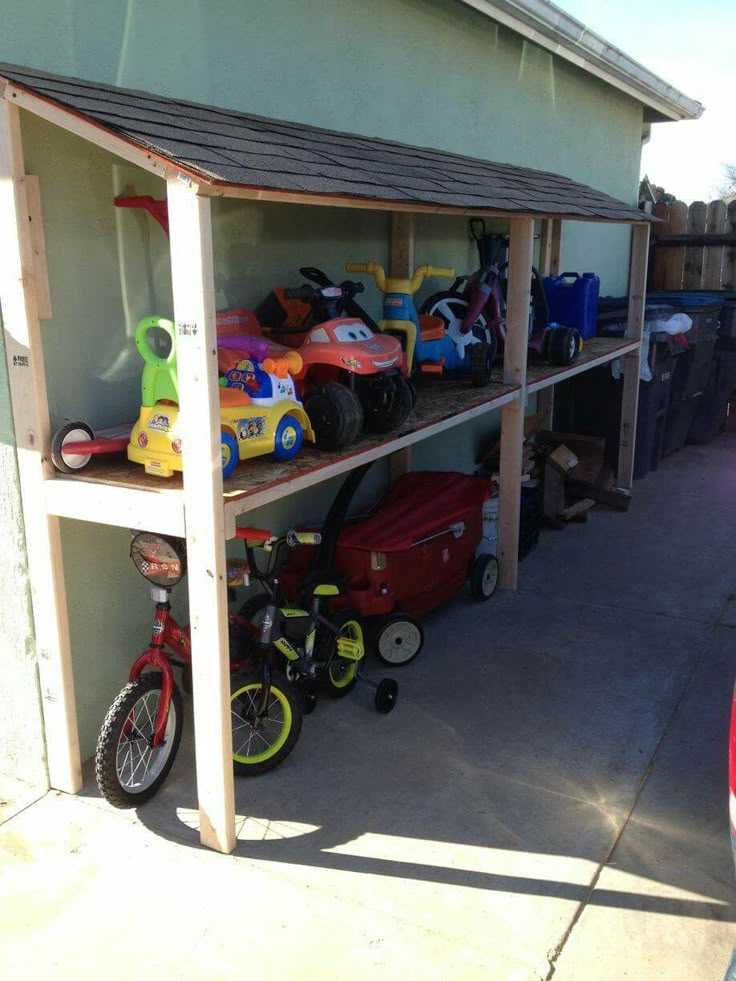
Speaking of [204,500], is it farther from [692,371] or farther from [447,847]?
[692,371]

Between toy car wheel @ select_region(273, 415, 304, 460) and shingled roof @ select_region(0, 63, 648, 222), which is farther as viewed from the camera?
toy car wheel @ select_region(273, 415, 304, 460)

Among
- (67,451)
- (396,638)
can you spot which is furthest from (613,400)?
(67,451)

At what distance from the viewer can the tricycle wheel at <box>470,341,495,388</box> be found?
210 inches


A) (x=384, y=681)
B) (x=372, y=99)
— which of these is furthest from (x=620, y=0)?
(x=384, y=681)

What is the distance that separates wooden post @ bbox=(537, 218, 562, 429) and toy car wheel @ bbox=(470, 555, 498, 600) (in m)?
2.77

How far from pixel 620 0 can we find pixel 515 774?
22880 mm

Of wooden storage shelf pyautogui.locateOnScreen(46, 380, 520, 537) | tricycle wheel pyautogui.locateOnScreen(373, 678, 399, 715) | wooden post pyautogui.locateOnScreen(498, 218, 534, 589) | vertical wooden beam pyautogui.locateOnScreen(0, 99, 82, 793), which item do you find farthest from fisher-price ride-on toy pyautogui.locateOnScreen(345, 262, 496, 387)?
vertical wooden beam pyautogui.locateOnScreen(0, 99, 82, 793)

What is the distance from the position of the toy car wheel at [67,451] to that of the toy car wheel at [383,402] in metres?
1.28

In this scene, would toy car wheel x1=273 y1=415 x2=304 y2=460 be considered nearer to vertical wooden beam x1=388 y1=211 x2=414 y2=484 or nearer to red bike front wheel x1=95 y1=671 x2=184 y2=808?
red bike front wheel x1=95 y1=671 x2=184 y2=808

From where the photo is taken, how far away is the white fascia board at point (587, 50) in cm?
645

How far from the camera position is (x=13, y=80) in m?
2.84

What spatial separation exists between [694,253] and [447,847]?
9.91 metres

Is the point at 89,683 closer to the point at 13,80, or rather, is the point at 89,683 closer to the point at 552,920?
the point at 552,920

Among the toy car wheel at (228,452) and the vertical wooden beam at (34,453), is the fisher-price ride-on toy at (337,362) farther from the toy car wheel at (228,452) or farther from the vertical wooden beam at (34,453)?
the vertical wooden beam at (34,453)
